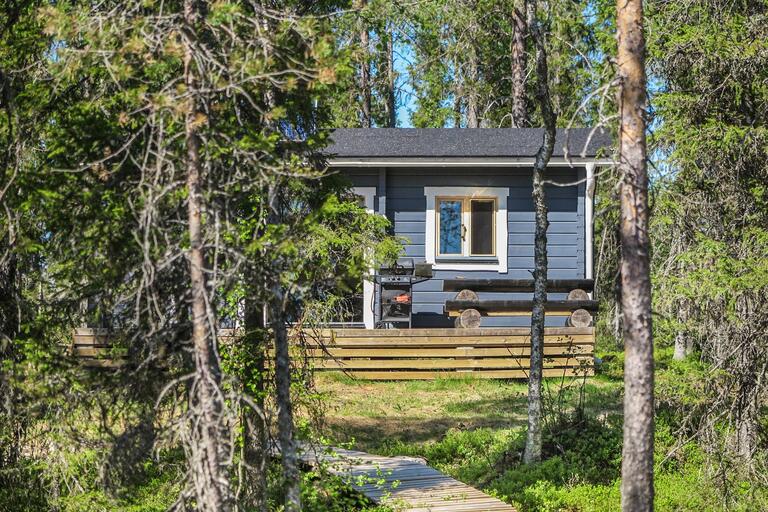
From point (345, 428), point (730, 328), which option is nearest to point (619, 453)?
point (730, 328)

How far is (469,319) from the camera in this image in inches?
677

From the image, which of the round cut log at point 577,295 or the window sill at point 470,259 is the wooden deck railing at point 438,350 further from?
the window sill at point 470,259

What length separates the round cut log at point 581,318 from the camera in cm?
1719

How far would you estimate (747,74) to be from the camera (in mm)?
11555

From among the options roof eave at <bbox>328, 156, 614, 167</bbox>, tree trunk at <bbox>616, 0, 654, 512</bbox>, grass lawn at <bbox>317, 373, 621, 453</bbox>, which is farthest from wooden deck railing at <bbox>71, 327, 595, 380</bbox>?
tree trunk at <bbox>616, 0, 654, 512</bbox>

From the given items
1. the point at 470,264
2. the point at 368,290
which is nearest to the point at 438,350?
the point at 368,290

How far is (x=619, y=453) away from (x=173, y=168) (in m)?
8.03

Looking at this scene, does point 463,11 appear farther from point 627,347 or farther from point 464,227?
point 627,347

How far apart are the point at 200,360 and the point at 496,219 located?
12.8m

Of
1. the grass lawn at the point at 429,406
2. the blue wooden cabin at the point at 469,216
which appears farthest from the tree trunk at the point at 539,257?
the blue wooden cabin at the point at 469,216

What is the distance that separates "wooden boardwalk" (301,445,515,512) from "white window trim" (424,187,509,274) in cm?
720

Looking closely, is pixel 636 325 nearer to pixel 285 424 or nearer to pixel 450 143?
pixel 285 424

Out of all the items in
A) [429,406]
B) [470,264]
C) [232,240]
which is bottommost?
[429,406]

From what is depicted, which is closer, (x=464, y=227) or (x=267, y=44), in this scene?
(x=267, y=44)
